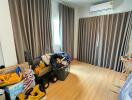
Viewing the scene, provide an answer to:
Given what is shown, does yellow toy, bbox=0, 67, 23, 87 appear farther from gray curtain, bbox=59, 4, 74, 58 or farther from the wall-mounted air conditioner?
the wall-mounted air conditioner

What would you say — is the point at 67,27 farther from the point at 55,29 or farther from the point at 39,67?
the point at 39,67

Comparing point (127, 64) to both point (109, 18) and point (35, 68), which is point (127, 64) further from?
point (35, 68)

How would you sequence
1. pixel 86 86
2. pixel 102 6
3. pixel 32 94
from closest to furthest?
pixel 32 94
pixel 86 86
pixel 102 6

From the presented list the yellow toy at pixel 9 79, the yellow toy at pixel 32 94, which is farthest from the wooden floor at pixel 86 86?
the yellow toy at pixel 9 79

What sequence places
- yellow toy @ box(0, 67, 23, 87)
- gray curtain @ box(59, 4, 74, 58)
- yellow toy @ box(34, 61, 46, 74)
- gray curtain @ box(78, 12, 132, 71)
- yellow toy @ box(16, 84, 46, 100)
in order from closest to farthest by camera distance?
yellow toy @ box(0, 67, 23, 87) < yellow toy @ box(16, 84, 46, 100) < yellow toy @ box(34, 61, 46, 74) < gray curtain @ box(78, 12, 132, 71) < gray curtain @ box(59, 4, 74, 58)

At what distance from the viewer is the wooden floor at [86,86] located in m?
1.97

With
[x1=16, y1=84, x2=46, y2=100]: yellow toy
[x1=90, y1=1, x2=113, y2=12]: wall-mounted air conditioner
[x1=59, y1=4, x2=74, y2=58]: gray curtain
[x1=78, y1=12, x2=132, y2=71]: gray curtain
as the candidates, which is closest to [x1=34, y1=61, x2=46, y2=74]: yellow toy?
[x1=16, y1=84, x2=46, y2=100]: yellow toy

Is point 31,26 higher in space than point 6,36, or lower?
higher

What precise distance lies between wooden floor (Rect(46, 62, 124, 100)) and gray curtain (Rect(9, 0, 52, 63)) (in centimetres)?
114

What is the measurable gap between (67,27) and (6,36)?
89.3 inches

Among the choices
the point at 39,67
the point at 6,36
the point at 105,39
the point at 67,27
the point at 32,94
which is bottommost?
the point at 32,94

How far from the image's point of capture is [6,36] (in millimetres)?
1926

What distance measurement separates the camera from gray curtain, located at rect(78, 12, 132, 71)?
2881 millimetres

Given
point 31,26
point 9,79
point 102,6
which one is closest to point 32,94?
point 9,79
